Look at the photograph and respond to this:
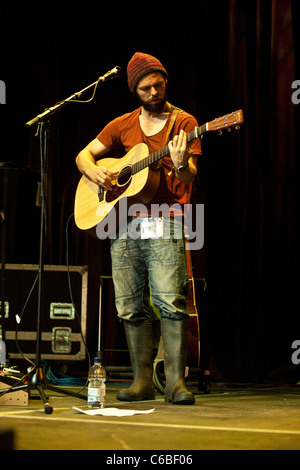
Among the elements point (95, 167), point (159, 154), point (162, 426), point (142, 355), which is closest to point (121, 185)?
point (95, 167)

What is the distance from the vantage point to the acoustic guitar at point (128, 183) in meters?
2.98

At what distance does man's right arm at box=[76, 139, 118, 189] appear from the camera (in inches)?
137

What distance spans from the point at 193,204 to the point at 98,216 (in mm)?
1675

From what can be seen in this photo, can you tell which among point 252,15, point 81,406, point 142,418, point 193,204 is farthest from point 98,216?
point 252,15

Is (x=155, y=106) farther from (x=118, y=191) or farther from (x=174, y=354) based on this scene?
(x=174, y=354)

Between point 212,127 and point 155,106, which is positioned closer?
point 212,127

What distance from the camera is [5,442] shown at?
4.57ft

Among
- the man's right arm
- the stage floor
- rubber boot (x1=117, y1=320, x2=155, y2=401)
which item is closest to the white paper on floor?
the stage floor

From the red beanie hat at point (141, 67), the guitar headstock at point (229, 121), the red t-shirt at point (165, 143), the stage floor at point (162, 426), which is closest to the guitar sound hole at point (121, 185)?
the red t-shirt at point (165, 143)

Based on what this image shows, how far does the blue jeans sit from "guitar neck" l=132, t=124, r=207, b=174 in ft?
0.92

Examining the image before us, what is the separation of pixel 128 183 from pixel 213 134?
1.88 meters

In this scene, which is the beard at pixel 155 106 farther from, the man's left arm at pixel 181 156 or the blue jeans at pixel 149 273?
the blue jeans at pixel 149 273

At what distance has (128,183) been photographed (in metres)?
3.35
